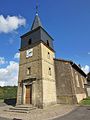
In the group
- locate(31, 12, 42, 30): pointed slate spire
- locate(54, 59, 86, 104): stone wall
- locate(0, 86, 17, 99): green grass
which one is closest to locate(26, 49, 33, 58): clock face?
locate(54, 59, 86, 104): stone wall

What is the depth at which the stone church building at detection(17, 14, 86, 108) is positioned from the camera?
48.5 feet

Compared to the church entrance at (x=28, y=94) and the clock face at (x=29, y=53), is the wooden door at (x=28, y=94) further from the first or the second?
the clock face at (x=29, y=53)

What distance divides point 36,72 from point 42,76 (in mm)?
1164

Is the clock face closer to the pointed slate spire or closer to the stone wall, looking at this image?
the stone wall

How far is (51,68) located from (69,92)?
406 centimetres

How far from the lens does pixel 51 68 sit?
57.6 feet

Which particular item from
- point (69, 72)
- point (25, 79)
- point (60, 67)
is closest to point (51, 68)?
point (60, 67)

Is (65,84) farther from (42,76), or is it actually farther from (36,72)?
(36,72)

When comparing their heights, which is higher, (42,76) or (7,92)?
(42,76)

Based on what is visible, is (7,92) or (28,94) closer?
(28,94)

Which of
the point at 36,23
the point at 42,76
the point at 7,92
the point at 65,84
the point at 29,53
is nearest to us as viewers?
the point at 42,76

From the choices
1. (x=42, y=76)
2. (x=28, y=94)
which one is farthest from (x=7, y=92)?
(x=42, y=76)

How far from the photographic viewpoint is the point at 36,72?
15.5 metres

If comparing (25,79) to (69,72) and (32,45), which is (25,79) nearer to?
(32,45)
